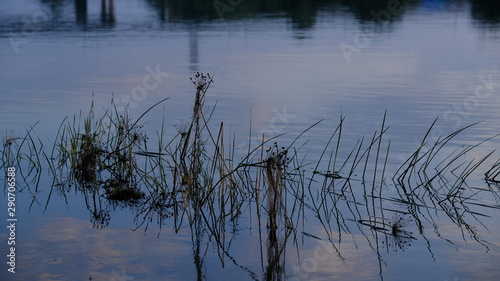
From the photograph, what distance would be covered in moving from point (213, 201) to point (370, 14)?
1783 inches

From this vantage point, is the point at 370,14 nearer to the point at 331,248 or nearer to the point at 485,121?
the point at 485,121

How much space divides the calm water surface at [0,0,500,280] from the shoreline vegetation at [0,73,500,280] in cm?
4

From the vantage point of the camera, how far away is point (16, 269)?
697 centimetres

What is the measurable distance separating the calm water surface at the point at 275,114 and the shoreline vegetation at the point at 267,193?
4 cm

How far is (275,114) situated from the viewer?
15.4 metres

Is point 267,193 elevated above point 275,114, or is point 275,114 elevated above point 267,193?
point 267,193

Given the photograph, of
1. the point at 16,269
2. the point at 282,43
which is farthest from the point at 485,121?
the point at 282,43

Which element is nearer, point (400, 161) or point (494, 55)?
point (400, 161)

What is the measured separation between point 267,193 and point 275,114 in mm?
6367

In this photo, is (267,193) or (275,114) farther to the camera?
(275,114)

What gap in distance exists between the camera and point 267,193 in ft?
29.9

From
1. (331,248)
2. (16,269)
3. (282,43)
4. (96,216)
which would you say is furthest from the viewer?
(282,43)

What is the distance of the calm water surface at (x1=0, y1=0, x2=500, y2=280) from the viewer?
7.25 meters

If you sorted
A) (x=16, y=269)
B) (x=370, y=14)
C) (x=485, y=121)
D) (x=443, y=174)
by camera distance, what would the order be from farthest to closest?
1. (x=370, y=14)
2. (x=485, y=121)
3. (x=443, y=174)
4. (x=16, y=269)
